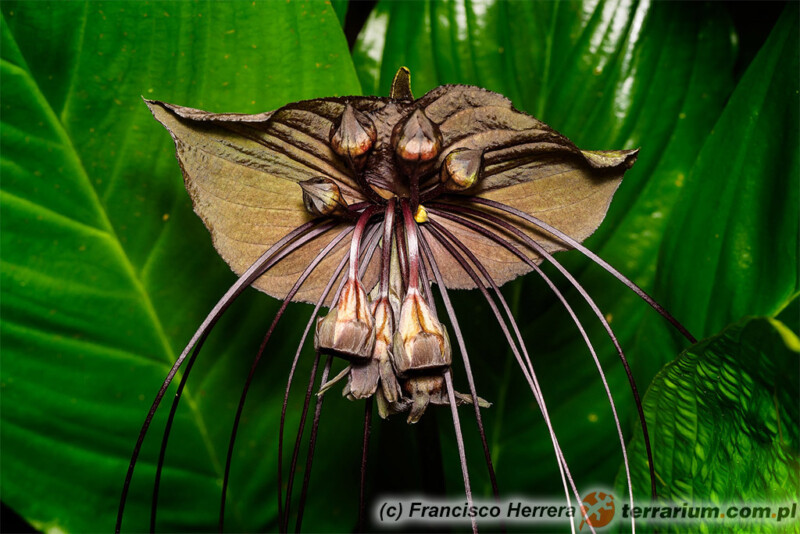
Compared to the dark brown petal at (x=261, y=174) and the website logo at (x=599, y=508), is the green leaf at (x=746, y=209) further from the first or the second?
the dark brown petal at (x=261, y=174)

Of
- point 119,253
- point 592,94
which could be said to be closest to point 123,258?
point 119,253

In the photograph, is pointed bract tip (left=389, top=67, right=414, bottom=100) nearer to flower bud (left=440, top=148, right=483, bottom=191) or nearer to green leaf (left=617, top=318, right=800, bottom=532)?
flower bud (left=440, top=148, right=483, bottom=191)

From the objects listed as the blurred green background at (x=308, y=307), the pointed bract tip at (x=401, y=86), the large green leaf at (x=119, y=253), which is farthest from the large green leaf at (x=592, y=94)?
the pointed bract tip at (x=401, y=86)

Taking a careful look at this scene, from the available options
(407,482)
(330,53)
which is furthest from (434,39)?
(407,482)

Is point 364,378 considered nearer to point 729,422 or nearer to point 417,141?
point 417,141

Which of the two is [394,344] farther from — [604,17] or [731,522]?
[604,17]

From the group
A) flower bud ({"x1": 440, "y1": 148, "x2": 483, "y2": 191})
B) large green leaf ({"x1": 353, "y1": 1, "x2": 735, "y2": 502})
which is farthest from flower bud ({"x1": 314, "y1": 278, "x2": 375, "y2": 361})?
large green leaf ({"x1": 353, "y1": 1, "x2": 735, "y2": 502})
